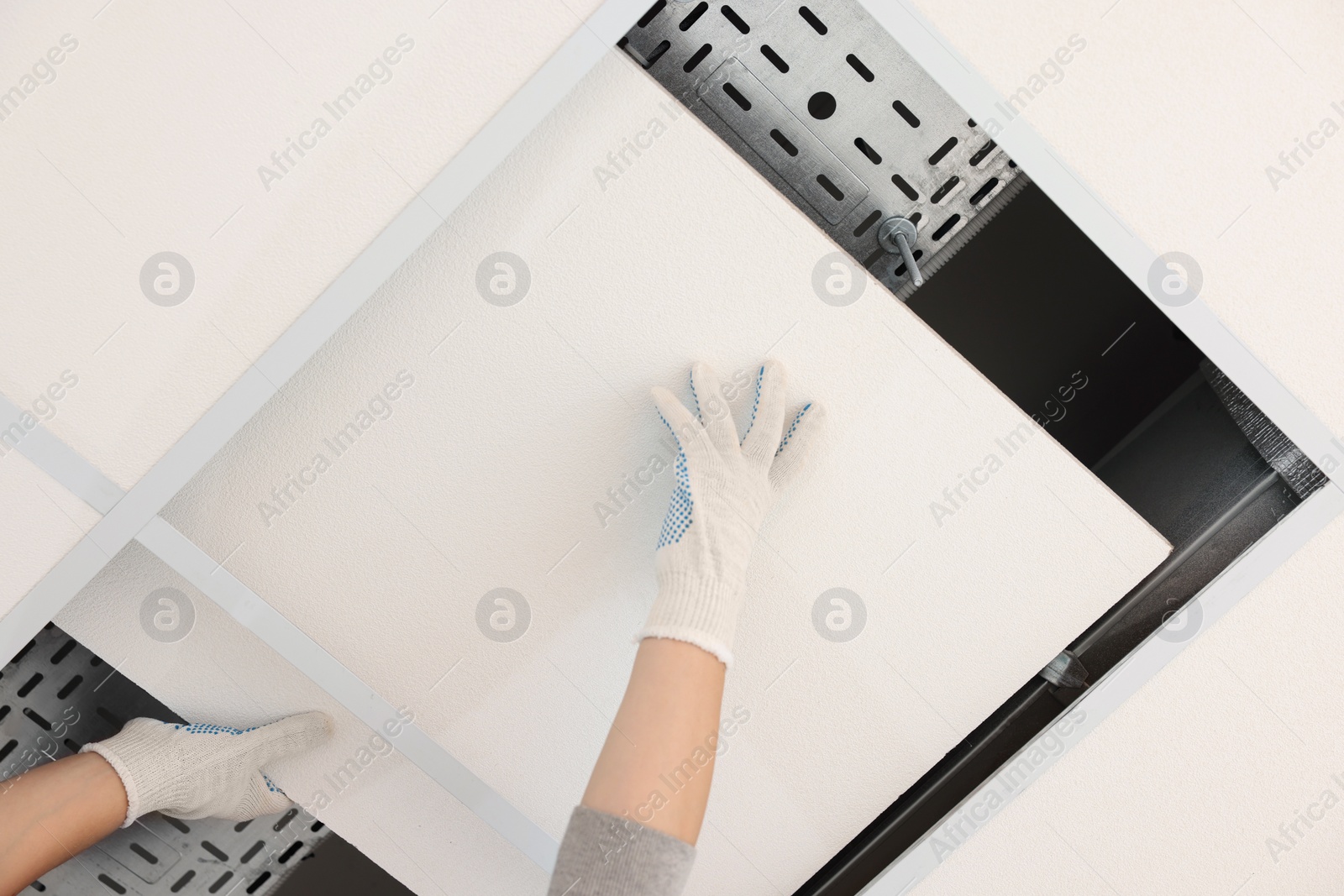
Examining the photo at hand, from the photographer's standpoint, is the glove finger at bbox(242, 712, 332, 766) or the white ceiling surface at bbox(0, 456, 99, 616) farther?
the glove finger at bbox(242, 712, 332, 766)

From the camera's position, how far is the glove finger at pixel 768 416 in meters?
0.91

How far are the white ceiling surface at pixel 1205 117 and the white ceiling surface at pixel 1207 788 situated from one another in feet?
1.38

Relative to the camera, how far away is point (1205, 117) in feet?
2.79

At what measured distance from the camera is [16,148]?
0.77 metres

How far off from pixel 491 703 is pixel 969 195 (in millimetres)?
949

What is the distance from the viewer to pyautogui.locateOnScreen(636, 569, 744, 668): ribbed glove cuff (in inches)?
34.0

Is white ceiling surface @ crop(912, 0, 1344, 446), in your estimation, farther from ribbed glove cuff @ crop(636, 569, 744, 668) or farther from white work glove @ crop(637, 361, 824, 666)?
ribbed glove cuff @ crop(636, 569, 744, 668)

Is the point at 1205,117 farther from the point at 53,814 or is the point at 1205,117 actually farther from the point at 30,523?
the point at 53,814

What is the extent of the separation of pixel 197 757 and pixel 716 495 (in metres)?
0.79

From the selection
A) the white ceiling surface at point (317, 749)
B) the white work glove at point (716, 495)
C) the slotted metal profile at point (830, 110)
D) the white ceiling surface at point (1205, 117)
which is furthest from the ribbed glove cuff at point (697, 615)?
the white ceiling surface at point (1205, 117)

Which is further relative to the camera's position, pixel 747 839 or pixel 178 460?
pixel 747 839

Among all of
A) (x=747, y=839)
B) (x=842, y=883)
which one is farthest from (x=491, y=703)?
(x=842, y=883)

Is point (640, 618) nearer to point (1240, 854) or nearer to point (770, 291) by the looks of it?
point (770, 291)

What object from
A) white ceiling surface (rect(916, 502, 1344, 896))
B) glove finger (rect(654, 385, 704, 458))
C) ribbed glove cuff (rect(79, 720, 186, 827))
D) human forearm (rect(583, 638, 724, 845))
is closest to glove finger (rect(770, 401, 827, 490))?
glove finger (rect(654, 385, 704, 458))
